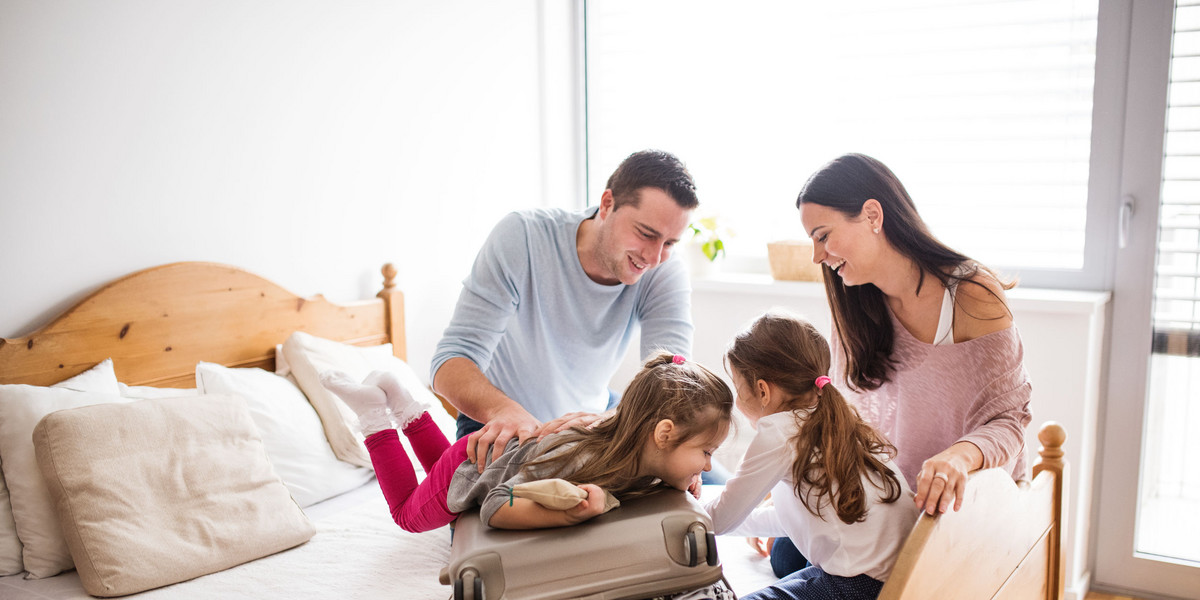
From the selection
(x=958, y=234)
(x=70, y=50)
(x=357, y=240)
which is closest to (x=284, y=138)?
(x=357, y=240)

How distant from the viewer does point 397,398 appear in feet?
5.62

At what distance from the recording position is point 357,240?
257cm

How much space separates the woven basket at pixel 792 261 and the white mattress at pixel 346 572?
1303 millimetres

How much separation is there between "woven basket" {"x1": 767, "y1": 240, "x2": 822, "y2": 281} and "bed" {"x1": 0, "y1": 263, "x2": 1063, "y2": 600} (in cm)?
124

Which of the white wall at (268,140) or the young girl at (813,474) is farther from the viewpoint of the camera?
the white wall at (268,140)

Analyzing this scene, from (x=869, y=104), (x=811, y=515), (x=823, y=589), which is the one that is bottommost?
(x=823, y=589)

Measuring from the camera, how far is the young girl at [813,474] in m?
1.35

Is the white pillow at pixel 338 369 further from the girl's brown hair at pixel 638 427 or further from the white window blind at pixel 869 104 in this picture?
the white window blind at pixel 869 104

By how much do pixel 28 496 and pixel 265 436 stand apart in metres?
0.50

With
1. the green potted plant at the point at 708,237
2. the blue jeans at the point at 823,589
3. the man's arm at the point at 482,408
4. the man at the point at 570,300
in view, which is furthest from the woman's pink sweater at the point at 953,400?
the green potted plant at the point at 708,237

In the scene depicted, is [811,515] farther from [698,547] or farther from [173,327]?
[173,327]

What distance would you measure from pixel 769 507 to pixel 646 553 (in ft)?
1.84

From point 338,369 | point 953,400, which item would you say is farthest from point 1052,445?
point 338,369

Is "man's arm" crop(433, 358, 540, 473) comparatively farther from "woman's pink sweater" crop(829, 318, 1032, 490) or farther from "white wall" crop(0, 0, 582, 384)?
"white wall" crop(0, 0, 582, 384)
